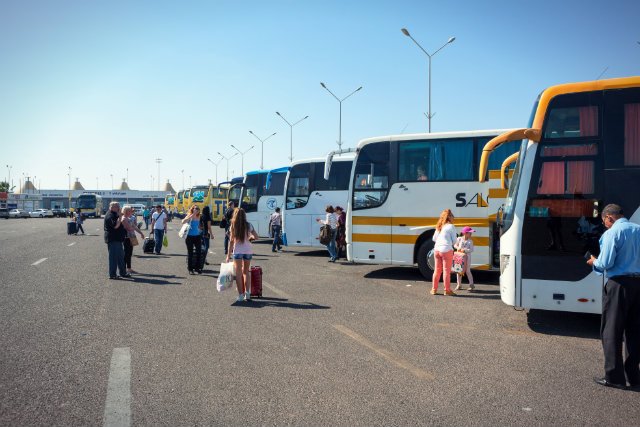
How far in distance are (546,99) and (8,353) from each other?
7902mm

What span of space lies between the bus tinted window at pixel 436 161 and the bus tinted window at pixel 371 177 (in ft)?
1.38

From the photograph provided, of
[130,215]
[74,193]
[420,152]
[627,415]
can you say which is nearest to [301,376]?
[627,415]

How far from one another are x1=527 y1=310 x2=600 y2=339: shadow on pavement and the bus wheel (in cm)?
356

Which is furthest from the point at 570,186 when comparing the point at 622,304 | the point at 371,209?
the point at 371,209

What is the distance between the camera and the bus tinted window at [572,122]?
737 centimetres

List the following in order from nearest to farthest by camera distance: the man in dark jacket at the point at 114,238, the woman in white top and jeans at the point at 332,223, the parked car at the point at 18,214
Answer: the man in dark jacket at the point at 114,238
the woman in white top and jeans at the point at 332,223
the parked car at the point at 18,214

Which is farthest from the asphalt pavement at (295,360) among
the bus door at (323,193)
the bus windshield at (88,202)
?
the bus windshield at (88,202)

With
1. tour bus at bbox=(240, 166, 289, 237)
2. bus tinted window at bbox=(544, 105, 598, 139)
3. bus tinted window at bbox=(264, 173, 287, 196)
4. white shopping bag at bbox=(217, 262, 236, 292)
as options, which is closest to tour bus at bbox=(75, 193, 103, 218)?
tour bus at bbox=(240, 166, 289, 237)

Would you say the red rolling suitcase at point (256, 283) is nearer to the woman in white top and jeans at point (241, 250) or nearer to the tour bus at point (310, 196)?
the woman in white top and jeans at point (241, 250)

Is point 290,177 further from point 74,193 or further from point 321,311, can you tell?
point 74,193

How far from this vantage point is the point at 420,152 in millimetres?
12531

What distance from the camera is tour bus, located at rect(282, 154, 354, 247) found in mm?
19062

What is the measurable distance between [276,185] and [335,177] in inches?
214

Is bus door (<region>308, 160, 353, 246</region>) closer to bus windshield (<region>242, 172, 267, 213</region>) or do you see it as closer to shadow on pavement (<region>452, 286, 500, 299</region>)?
bus windshield (<region>242, 172, 267, 213</region>)
